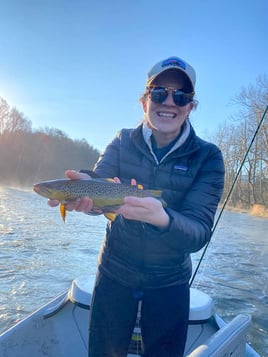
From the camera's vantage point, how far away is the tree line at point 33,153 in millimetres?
56475

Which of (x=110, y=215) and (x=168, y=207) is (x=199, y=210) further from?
(x=110, y=215)

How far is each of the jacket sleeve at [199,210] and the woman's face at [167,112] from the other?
288 mm

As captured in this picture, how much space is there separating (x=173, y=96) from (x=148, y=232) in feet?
2.79

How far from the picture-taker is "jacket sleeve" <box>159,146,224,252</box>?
192 cm

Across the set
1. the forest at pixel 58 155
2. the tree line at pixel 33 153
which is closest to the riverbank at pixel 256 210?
the forest at pixel 58 155

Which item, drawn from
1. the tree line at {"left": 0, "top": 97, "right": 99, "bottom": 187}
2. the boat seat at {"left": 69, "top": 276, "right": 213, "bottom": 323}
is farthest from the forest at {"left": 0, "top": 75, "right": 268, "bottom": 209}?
the boat seat at {"left": 69, "top": 276, "right": 213, "bottom": 323}

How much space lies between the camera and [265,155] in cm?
3553

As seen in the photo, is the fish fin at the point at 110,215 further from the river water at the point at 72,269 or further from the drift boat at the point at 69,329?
the river water at the point at 72,269

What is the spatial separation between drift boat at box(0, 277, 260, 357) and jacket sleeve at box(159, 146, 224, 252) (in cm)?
152

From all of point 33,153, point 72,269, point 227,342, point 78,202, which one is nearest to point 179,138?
point 78,202

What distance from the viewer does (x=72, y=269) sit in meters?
8.34

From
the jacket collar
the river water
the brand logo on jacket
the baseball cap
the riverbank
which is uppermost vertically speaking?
the baseball cap

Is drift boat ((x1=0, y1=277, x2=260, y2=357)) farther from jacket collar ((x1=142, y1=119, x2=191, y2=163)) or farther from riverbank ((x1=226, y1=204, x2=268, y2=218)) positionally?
riverbank ((x1=226, y1=204, x2=268, y2=218))

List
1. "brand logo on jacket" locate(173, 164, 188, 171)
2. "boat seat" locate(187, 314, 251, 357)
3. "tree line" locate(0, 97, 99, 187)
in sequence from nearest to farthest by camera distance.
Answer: "brand logo on jacket" locate(173, 164, 188, 171) < "boat seat" locate(187, 314, 251, 357) < "tree line" locate(0, 97, 99, 187)
